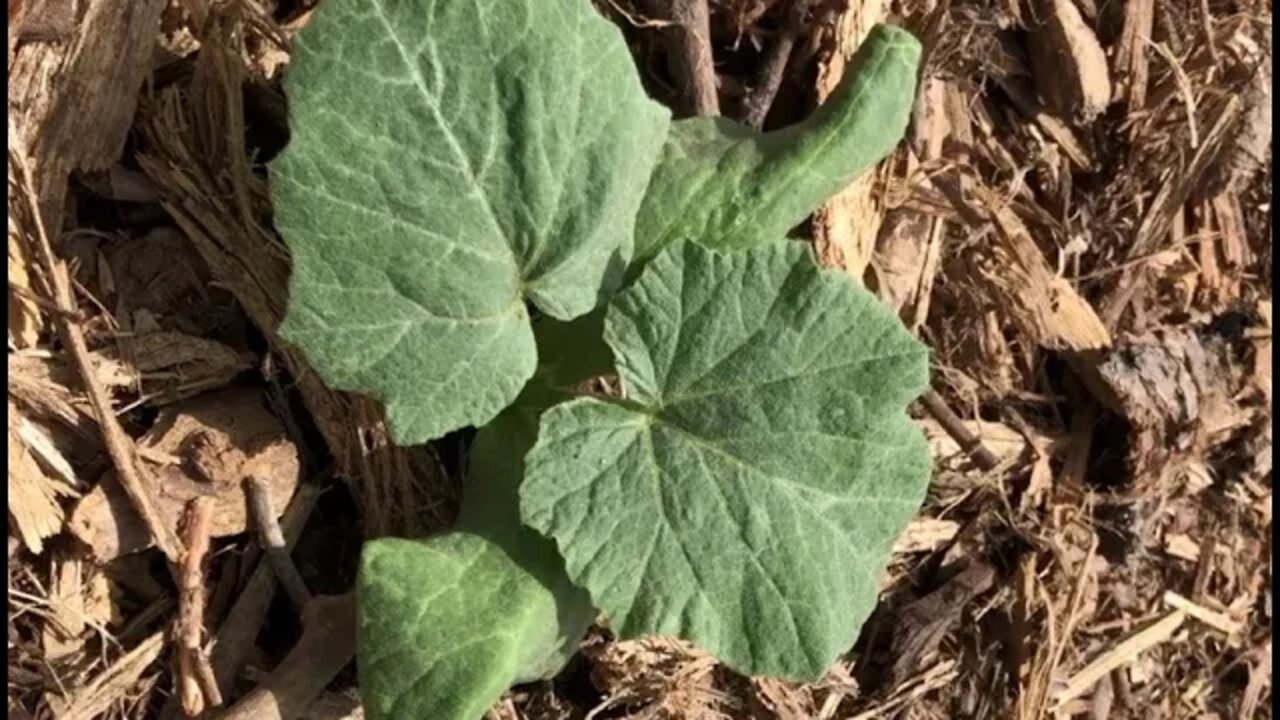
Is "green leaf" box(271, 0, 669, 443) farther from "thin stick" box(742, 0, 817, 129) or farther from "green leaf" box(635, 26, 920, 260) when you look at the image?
"thin stick" box(742, 0, 817, 129)

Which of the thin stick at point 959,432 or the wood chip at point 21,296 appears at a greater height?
the wood chip at point 21,296

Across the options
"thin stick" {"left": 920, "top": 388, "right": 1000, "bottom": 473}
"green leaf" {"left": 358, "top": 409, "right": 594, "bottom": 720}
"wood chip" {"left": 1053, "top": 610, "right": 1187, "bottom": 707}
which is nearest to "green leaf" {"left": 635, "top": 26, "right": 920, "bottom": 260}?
"green leaf" {"left": 358, "top": 409, "right": 594, "bottom": 720}

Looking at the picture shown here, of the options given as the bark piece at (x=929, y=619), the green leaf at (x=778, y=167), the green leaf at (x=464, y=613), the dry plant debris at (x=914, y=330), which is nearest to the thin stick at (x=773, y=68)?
the dry plant debris at (x=914, y=330)

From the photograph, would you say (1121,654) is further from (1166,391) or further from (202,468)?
(202,468)

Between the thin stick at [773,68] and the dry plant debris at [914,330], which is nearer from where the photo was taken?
the dry plant debris at [914,330]

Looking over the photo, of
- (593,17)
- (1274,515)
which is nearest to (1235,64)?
(1274,515)

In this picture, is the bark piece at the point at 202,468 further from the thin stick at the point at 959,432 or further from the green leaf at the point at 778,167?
the thin stick at the point at 959,432
